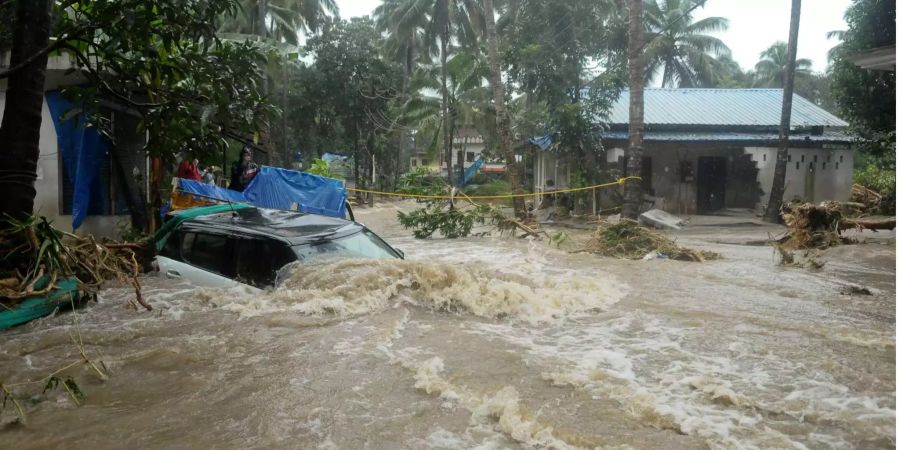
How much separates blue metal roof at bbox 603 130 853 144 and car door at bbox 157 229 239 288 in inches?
619

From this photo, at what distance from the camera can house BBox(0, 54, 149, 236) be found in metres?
11.2

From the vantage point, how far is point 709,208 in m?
22.2

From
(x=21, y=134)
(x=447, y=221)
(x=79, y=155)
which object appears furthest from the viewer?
(x=447, y=221)

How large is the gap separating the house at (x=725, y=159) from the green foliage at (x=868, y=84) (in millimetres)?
3554

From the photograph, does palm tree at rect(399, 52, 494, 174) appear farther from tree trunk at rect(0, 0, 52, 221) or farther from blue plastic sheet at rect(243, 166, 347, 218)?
tree trunk at rect(0, 0, 52, 221)

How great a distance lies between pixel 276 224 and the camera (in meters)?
7.44

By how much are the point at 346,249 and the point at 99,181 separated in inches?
262

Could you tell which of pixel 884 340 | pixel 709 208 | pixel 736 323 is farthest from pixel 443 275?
pixel 709 208

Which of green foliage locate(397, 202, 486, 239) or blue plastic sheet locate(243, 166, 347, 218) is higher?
blue plastic sheet locate(243, 166, 347, 218)

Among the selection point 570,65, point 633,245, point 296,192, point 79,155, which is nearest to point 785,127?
point 570,65

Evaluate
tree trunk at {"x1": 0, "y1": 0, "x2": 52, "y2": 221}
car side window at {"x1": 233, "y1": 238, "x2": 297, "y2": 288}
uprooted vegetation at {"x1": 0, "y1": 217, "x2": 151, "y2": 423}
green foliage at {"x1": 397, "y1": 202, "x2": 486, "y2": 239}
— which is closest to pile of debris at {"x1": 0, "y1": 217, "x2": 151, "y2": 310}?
uprooted vegetation at {"x1": 0, "y1": 217, "x2": 151, "y2": 423}

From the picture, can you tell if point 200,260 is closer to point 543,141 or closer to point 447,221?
point 447,221

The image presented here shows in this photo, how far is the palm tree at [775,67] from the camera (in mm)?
47125

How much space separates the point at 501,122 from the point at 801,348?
44.7 feet
